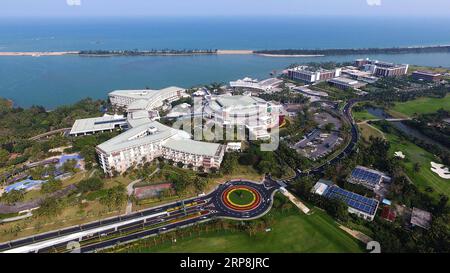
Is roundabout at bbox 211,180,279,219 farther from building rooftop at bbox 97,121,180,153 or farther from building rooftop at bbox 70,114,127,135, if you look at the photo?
building rooftop at bbox 70,114,127,135

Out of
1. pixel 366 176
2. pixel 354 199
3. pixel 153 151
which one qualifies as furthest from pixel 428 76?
pixel 153 151

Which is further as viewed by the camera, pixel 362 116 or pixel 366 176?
pixel 362 116

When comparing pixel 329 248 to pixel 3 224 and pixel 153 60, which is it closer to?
pixel 3 224

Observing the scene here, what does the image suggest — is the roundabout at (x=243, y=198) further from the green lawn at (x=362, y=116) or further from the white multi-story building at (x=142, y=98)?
the green lawn at (x=362, y=116)

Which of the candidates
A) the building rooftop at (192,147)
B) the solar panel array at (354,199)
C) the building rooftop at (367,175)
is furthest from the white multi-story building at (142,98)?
the building rooftop at (367,175)

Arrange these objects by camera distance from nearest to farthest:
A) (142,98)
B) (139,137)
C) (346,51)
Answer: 1. (139,137)
2. (142,98)
3. (346,51)

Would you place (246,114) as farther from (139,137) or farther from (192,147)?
(139,137)
